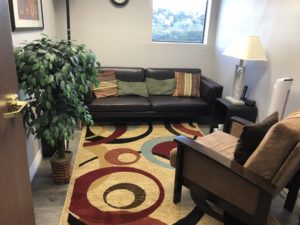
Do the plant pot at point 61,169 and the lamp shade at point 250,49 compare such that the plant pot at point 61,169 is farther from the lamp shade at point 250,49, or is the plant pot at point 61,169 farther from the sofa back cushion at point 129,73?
the lamp shade at point 250,49

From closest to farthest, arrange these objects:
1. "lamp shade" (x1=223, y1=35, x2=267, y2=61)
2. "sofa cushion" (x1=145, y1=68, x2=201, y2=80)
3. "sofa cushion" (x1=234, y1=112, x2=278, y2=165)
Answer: "sofa cushion" (x1=234, y1=112, x2=278, y2=165) < "lamp shade" (x1=223, y1=35, x2=267, y2=61) < "sofa cushion" (x1=145, y1=68, x2=201, y2=80)

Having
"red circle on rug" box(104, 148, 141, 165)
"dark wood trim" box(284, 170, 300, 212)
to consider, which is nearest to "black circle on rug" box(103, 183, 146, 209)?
"red circle on rug" box(104, 148, 141, 165)

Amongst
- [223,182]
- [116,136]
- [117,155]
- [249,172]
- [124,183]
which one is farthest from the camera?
[116,136]

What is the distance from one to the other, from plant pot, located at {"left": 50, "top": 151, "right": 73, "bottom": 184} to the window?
2697 millimetres

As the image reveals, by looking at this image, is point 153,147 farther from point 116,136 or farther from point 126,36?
point 126,36

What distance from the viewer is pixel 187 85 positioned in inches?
152

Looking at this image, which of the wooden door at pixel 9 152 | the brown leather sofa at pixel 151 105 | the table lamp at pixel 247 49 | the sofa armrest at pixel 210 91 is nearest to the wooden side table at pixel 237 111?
the sofa armrest at pixel 210 91

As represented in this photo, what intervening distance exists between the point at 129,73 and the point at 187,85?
0.94 m

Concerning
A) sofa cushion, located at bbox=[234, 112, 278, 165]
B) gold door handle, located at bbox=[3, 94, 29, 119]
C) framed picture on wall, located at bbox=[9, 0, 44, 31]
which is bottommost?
sofa cushion, located at bbox=[234, 112, 278, 165]

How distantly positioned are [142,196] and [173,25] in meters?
3.04

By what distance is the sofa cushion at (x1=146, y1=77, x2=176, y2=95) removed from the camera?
3.84 m

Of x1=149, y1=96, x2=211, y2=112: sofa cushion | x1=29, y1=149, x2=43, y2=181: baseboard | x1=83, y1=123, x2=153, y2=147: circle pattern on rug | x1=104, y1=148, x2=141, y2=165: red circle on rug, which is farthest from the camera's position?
x1=149, y1=96, x2=211, y2=112: sofa cushion

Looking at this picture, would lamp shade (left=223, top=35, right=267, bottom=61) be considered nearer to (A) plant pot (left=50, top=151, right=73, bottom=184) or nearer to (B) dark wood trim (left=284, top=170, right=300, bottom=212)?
(B) dark wood trim (left=284, top=170, right=300, bottom=212)

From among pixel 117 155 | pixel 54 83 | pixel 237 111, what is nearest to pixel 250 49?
pixel 237 111
